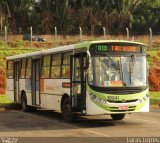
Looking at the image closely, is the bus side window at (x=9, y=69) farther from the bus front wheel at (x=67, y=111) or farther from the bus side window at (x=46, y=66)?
the bus front wheel at (x=67, y=111)

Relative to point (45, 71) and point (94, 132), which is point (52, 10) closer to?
point (45, 71)

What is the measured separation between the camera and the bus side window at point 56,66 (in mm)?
20495

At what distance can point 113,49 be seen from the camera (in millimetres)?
18375

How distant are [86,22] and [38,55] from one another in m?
50.1

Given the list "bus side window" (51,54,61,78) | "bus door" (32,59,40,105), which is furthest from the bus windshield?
"bus door" (32,59,40,105)

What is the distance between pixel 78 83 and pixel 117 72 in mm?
1482

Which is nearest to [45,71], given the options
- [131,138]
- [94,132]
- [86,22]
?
[94,132]

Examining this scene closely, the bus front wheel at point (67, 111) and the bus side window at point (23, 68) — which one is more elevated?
the bus side window at point (23, 68)

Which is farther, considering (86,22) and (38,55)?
(86,22)

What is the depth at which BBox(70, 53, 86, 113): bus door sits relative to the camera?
18.2 m

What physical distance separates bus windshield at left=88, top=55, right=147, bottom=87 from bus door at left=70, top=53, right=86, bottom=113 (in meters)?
0.45

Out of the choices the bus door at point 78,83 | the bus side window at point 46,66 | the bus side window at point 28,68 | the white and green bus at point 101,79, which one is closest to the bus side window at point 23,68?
the bus side window at point 28,68

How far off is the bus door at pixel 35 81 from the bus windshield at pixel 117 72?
555 centimetres

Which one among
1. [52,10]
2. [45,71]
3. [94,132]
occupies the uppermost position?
[52,10]
